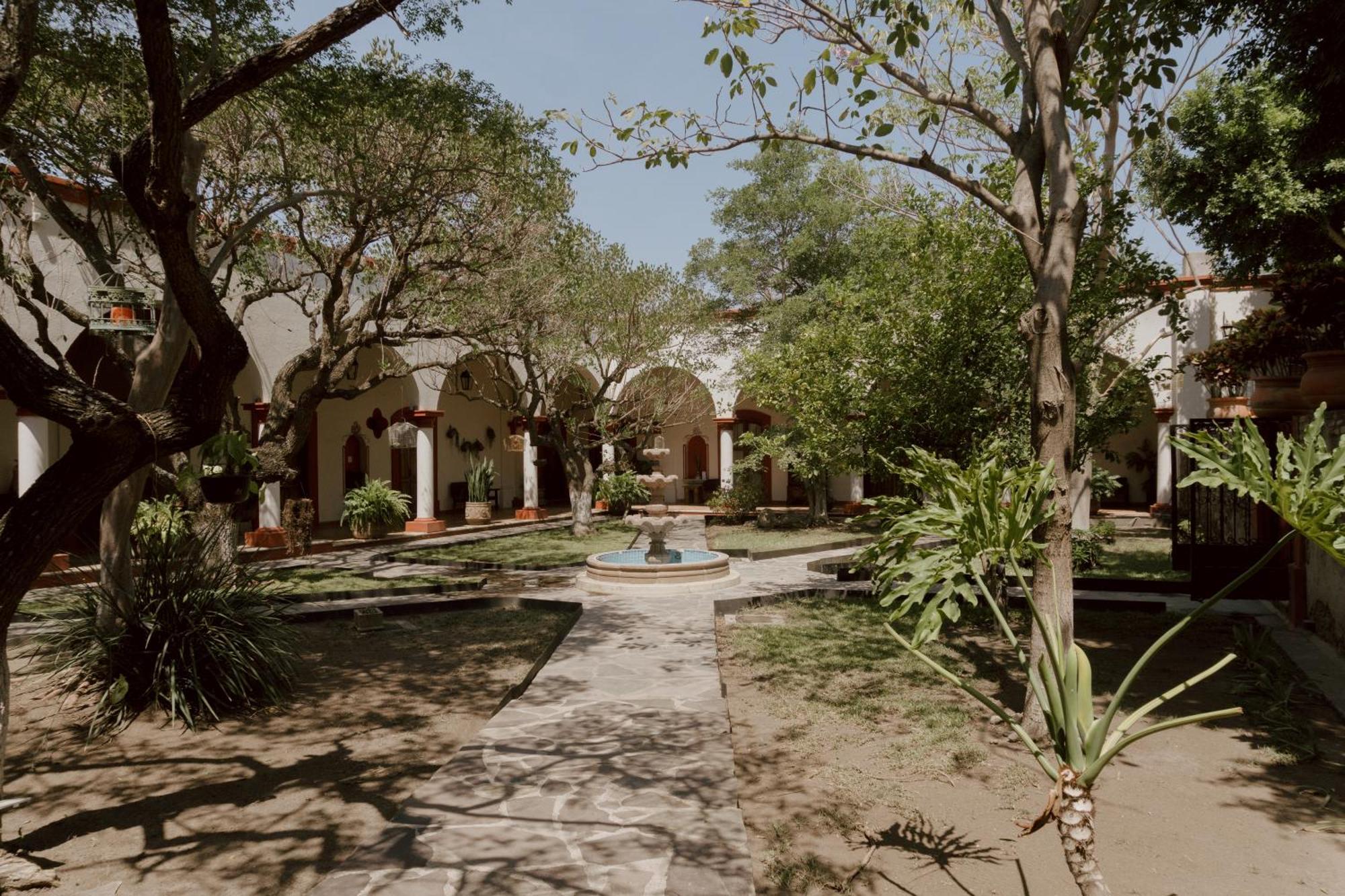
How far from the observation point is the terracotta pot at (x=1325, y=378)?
249 inches

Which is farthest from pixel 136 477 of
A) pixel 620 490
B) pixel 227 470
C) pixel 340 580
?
pixel 620 490

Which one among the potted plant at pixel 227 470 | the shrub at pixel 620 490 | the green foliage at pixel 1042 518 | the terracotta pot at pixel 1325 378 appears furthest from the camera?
the shrub at pixel 620 490

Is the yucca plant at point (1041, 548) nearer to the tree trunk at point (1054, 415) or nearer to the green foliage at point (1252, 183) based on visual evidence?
the tree trunk at point (1054, 415)

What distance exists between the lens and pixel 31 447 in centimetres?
1091

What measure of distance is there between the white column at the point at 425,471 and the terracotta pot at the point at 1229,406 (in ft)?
47.1

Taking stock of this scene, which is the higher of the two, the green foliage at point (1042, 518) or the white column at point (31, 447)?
the white column at point (31, 447)

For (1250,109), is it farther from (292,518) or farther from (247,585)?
(292,518)

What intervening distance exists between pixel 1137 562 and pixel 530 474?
1344 centimetres

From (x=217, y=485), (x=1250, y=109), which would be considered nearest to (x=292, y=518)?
(x=217, y=485)

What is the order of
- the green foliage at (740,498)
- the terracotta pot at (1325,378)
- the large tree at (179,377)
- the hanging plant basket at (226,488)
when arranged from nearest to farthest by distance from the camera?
the large tree at (179,377) < the hanging plant basket at (226,488) < the terracotta pot at (1325,378) < the green foliage at (740,498)

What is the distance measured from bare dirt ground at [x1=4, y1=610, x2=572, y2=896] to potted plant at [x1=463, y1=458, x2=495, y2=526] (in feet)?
40.0

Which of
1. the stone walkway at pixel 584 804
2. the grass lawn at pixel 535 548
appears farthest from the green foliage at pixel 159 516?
the stone walkway at pixel 584 804

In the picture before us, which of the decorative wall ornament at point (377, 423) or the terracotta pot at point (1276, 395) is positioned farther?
the decorative wall ornament at point (377, 423)

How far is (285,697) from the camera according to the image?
6.22 m
